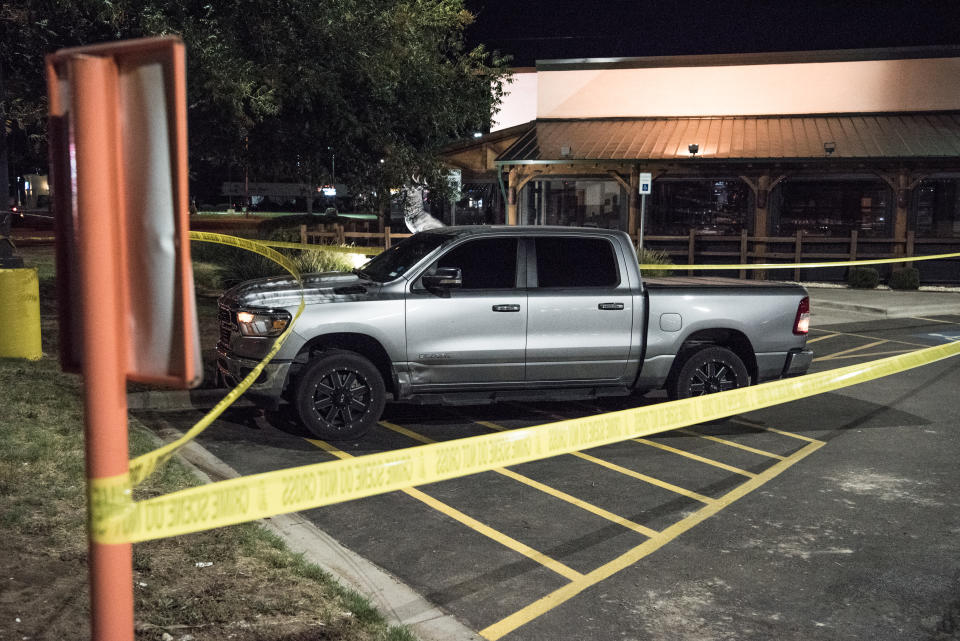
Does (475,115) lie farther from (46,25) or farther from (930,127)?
(930,127)

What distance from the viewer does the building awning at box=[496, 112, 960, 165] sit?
24.0 meters

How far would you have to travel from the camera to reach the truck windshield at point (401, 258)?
8.19 m

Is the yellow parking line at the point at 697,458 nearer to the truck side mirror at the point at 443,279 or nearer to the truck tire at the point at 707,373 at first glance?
the truck tire at the point at 707,373

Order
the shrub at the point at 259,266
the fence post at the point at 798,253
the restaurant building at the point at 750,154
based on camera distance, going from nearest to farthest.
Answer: the shrub at the point at 259,266 < the fence post at the point at 798,253 < the restaurant building at the point at 750,154

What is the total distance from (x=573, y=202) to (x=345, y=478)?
26.8 m

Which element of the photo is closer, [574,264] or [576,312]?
[576,312]

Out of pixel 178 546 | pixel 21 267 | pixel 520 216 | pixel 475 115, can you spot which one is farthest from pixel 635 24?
pixel 178 546

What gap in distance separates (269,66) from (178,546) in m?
9.29

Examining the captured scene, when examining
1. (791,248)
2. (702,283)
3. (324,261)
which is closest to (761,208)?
(791,248)

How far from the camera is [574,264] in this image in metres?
8.49

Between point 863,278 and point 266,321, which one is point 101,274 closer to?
point 266,321

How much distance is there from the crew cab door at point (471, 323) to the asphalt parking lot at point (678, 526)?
0.59 meters

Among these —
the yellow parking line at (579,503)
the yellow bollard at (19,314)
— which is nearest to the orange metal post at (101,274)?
the yellow parking line at (579,503)

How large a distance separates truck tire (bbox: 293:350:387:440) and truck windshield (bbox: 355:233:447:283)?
0.84 m
